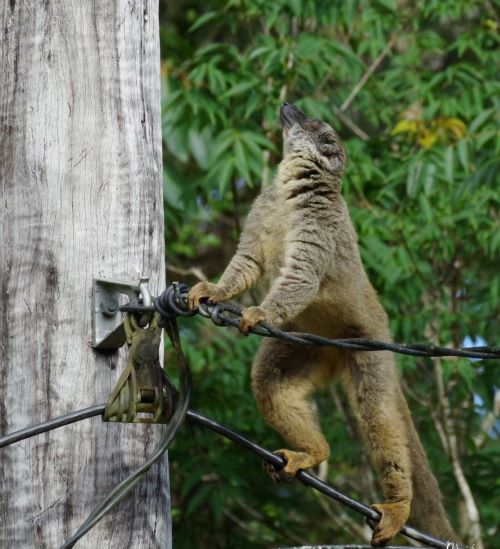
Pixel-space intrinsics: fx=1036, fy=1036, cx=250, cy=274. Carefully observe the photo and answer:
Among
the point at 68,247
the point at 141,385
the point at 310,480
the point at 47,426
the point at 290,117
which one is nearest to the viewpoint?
the point at 47,426

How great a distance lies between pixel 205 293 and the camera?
12.9 feet

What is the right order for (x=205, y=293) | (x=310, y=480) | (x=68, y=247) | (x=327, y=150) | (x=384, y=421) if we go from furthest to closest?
(x=327, y=150) → (x=384, y=421) → (x=205, y=293) → (x=310, y=480) → (x=68, y=247)

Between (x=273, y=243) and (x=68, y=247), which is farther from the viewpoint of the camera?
(x=273, y=243)

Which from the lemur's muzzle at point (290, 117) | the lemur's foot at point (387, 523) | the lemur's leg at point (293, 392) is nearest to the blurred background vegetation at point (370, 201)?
the lemur's muzzle at point (290, 117)

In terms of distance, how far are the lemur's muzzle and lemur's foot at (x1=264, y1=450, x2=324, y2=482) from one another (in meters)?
1.70

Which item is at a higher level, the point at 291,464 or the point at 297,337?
the point at 297,337

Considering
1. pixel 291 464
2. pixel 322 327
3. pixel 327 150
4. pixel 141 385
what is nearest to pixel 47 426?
pixel 141 385

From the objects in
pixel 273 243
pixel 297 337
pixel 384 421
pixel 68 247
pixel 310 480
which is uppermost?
pixel 273 243

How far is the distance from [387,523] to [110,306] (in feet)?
6.13

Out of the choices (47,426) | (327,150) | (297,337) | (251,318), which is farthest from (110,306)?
(327,150)

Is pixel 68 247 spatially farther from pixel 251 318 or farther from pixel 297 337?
pixel 251 318

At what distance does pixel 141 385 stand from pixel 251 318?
2.79 feet

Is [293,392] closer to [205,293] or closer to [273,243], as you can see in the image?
[273,243]

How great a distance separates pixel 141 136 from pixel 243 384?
382 centimetres
